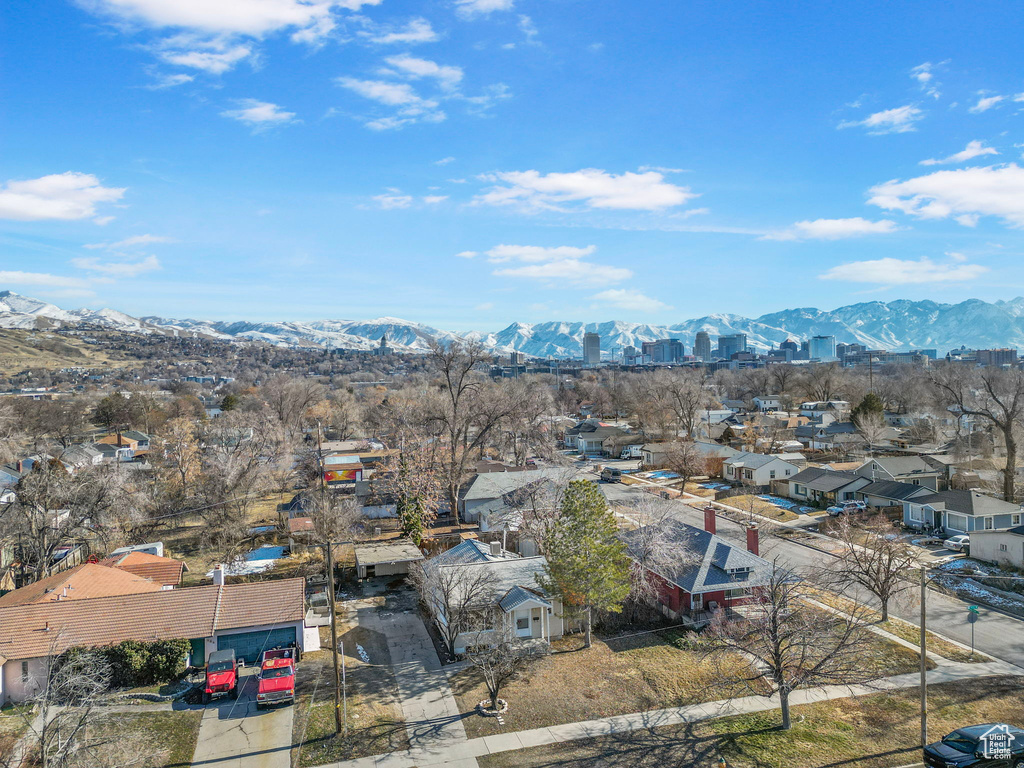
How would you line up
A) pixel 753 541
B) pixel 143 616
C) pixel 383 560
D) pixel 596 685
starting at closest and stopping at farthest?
pixel 596 685 < pixel 143 616 < pixel 753 541 < pixel 383 560

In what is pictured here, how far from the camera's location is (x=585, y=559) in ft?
78.1

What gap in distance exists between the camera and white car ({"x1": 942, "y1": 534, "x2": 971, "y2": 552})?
1410 inches

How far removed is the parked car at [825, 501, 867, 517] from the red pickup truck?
3839 cm

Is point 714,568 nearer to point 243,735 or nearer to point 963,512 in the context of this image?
point 243,735

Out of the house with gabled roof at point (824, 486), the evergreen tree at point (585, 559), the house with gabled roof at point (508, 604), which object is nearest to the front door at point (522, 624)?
the house with gabled roof at point (508, 604)

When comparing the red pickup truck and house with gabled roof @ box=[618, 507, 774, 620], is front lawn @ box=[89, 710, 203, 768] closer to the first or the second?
the red pickup truck

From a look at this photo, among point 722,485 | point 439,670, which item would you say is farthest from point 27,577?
point 722,485

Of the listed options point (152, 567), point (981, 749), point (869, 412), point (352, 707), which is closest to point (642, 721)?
point (981, 749)

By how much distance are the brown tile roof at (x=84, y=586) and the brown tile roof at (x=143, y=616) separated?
149 cm

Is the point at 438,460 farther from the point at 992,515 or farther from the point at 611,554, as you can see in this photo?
the point at 992,515

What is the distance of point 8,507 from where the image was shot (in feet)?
113

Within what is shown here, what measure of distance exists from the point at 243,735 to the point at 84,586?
1275 cm

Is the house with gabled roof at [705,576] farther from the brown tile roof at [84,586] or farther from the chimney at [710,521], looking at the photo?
the brown tile roof at [84,586]

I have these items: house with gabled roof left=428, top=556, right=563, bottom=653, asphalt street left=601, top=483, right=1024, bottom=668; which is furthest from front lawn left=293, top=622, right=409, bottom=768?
asphalt street left=601, top=483, right=1024, bottom=668
